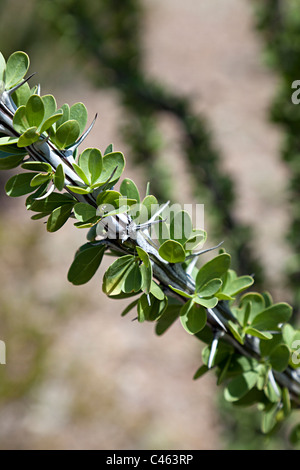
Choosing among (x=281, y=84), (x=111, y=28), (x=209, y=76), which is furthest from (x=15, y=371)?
(x=209, y=76)

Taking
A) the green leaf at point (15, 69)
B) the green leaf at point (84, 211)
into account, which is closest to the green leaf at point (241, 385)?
the green leaf at point (84, 211)

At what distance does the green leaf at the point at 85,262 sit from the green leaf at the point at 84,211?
39mm

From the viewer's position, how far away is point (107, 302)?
2314mm

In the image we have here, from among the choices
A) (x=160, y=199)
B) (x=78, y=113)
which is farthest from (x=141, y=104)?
(x=78, y=113)

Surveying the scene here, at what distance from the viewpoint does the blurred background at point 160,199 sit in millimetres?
1227

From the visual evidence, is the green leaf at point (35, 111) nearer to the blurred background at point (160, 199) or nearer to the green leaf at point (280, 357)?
the green leaf at point (280, 357)

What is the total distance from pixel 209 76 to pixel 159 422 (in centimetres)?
258

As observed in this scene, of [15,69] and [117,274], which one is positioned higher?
[15,69]

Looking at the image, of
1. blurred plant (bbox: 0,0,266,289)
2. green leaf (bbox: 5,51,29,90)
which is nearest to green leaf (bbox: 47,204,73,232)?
green leaf (bbox: 5,51,29,90)

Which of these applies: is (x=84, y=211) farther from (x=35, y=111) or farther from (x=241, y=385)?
(x=241, y=385)

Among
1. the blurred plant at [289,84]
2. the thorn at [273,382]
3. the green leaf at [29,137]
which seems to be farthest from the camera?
the blurred plant at [289,84]

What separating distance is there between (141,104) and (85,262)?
89 cm

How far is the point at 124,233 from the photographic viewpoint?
390 millimetres

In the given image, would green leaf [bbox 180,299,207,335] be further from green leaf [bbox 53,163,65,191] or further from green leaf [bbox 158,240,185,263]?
green leaf [bbox 53,163,65,191]
